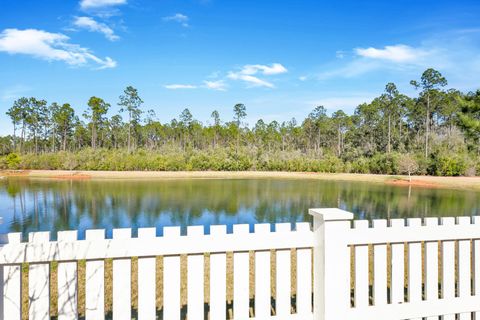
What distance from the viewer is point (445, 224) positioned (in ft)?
7.89

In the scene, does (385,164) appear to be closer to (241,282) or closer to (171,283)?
(241,282)

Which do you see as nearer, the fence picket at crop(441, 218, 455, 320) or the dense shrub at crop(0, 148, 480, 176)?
the fence picket at crop(441, 218, 455, 320)

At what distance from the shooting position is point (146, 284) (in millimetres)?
2006

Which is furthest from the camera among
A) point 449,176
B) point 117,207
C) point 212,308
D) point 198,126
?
→ point 198,126

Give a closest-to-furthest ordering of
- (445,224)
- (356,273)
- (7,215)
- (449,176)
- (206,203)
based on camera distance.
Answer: (356,273), (445,224), (7,215), (206,203), (449,176)

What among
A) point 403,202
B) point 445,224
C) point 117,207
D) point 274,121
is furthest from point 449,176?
point 274,121

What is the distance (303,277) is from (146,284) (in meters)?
1.01

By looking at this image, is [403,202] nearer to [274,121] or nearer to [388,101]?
[388,101]

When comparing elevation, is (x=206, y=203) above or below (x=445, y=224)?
below

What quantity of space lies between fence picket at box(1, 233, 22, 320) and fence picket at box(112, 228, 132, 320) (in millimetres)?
506

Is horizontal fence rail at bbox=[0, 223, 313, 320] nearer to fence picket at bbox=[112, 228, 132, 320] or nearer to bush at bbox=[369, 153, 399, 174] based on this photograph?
fence picket at bbox=[112, 228, 132, 320]

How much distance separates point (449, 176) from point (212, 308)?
121 feet

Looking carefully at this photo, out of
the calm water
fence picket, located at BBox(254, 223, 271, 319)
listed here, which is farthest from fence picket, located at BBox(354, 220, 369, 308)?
the calm water

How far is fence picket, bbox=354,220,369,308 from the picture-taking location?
2.23 m
